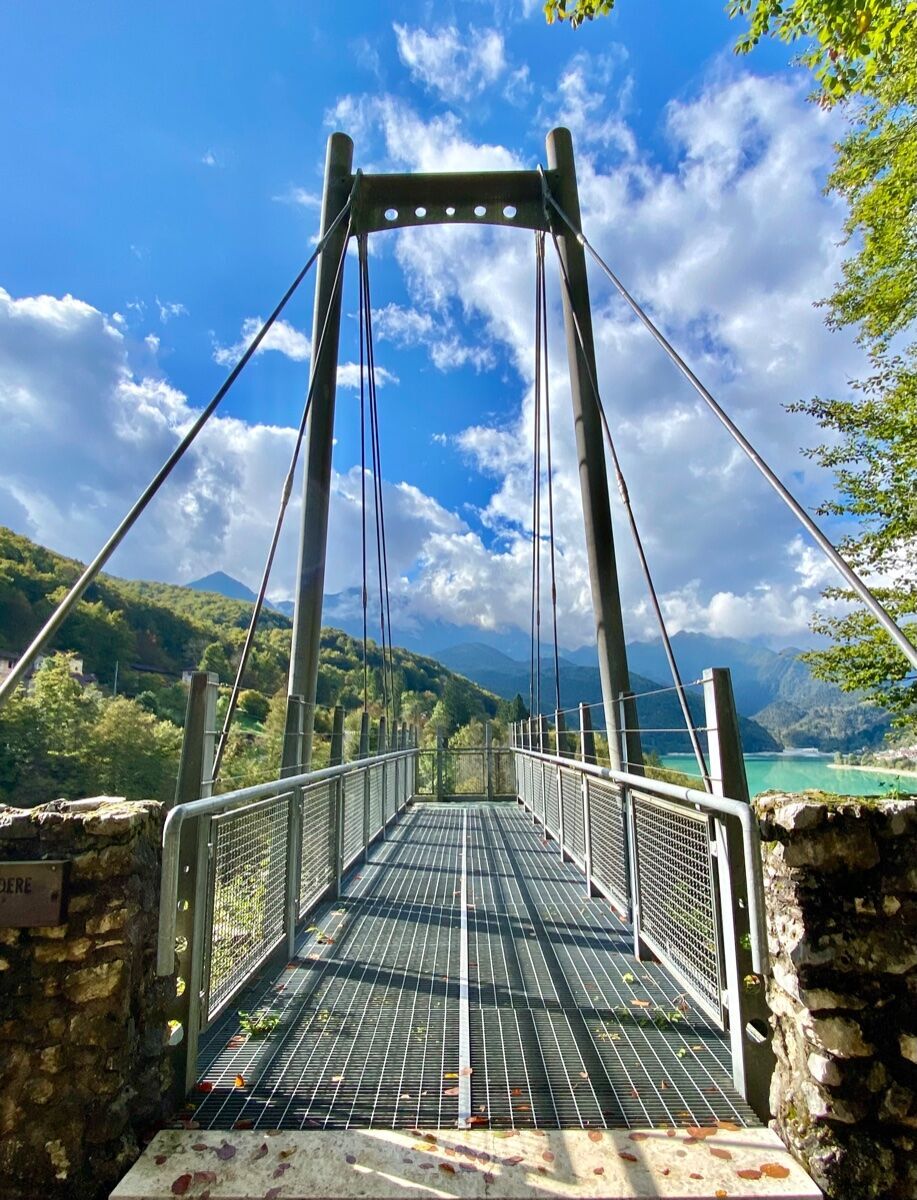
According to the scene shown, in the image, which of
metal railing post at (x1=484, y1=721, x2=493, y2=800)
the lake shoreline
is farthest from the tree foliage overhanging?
metal railing post at (x1=484, y1=721, x2=493, y2=800)

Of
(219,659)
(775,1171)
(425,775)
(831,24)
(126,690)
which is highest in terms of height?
(219,659)

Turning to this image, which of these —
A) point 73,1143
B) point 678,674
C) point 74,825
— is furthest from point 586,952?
point 74,825

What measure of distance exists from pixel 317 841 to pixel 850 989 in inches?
112

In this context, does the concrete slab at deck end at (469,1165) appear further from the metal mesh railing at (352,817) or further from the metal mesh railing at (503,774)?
the metal mesh railing at (503,774)

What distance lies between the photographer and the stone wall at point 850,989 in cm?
148

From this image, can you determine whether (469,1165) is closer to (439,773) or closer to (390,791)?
(390,791)

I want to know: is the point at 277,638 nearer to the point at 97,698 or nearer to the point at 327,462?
the point at 97,698

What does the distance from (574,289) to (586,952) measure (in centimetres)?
550

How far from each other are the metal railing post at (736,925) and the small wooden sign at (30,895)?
71.9 inches

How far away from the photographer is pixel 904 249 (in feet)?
24.6

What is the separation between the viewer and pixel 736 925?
1.89 metres

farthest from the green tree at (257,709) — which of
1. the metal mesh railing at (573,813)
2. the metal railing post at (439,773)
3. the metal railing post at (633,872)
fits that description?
the metal railing post at (633,872)

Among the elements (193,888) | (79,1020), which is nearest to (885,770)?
(193,888)

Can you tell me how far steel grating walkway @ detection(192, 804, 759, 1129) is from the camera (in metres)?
1.79
